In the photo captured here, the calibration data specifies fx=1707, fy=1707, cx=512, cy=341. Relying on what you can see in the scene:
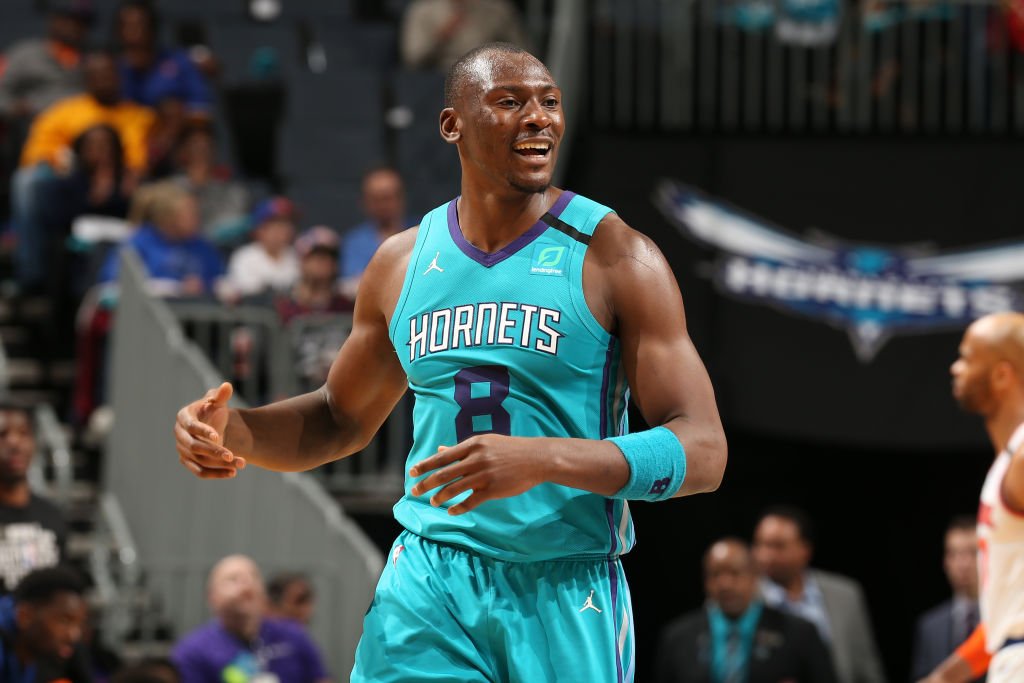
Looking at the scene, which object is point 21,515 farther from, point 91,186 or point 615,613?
point 615,613

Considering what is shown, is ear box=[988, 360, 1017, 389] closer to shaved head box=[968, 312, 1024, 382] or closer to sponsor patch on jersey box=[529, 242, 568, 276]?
shaved head box=[968, 312, 1024, 382]

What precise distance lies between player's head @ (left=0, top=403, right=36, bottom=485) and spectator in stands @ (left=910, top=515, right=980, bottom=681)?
17.4ft

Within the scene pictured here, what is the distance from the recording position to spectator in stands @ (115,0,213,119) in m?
12.5

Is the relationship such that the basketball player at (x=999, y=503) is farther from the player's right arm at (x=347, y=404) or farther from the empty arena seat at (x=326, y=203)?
the empty arena seat at (x=326, y=203)

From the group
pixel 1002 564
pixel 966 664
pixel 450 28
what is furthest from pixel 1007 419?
pixel 450 28

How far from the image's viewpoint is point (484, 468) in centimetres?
309

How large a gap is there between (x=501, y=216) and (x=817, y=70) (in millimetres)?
8370

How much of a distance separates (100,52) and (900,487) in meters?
6.91

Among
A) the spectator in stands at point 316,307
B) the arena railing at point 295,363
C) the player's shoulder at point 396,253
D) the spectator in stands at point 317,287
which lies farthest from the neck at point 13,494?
the player's shoulder at point 396,253

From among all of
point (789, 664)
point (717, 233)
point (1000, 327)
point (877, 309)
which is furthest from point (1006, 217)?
point (1000, 327)

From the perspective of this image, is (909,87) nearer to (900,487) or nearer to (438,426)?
(900,487)

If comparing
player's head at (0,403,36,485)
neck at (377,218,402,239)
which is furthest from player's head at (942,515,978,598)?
player's head at (0,403,36,485)

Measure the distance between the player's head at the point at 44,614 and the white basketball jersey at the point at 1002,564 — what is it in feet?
11.5

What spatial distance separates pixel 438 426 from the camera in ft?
12.1
